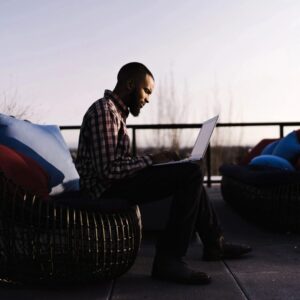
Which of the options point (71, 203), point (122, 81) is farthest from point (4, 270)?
point (122, 81)

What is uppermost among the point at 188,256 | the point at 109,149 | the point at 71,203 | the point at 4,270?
the point at 109,149

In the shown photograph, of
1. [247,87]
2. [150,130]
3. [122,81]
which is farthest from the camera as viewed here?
[247,87]

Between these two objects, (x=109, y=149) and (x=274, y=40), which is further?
(x=274, y=40)

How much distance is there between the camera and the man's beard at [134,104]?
206cm

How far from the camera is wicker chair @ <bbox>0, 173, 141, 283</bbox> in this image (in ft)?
5.71

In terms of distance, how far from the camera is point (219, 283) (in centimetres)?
191

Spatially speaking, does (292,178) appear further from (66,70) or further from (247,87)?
(247,87)

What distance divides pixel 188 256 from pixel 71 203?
0.78m

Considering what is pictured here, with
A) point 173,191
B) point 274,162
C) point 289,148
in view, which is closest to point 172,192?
point 173,191

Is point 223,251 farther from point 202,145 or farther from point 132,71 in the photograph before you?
point 132,71

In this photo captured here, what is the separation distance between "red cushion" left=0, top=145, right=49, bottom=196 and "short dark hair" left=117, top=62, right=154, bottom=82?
496 millimetres

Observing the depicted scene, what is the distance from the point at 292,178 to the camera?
276cm

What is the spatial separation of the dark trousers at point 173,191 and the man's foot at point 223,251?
0.33m

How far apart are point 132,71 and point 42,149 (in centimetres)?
63
